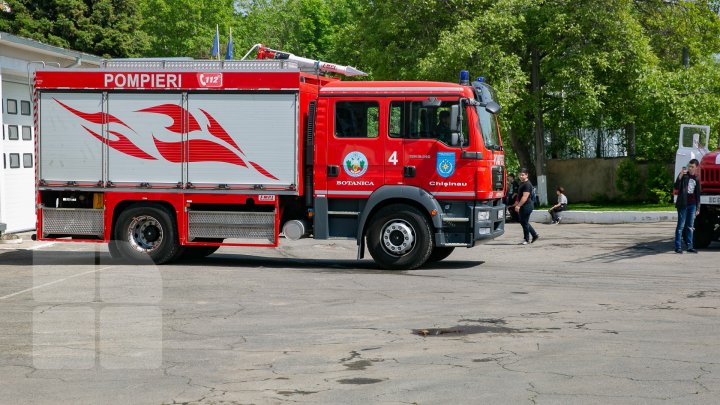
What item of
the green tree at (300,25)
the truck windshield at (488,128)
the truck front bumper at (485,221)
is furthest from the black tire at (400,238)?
the green tree at (300,25)

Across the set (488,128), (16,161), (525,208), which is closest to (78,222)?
(16,161)

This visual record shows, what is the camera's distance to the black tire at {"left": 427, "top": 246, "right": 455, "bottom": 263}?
17609mm

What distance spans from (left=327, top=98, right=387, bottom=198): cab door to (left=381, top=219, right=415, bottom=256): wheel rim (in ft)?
2.08

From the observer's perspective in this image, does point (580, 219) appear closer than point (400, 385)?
No

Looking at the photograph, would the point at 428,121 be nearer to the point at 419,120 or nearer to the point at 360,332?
the point at 419,120

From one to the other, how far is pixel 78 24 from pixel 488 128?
4047 cm

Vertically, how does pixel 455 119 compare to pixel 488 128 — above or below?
above

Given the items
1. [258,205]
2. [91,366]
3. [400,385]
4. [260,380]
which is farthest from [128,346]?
[258,205]

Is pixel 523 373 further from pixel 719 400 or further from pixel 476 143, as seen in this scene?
pixel 476 143

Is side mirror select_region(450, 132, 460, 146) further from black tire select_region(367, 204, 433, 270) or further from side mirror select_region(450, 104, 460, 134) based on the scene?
black tire select_region(367, 204, 433, 270)

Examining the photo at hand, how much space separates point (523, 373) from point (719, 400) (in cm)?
157

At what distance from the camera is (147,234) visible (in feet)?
56.3

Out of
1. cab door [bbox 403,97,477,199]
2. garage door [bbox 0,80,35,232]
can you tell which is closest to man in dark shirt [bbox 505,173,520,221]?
garage door [bbox 0,80,35,232]

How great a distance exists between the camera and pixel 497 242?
22594mm
